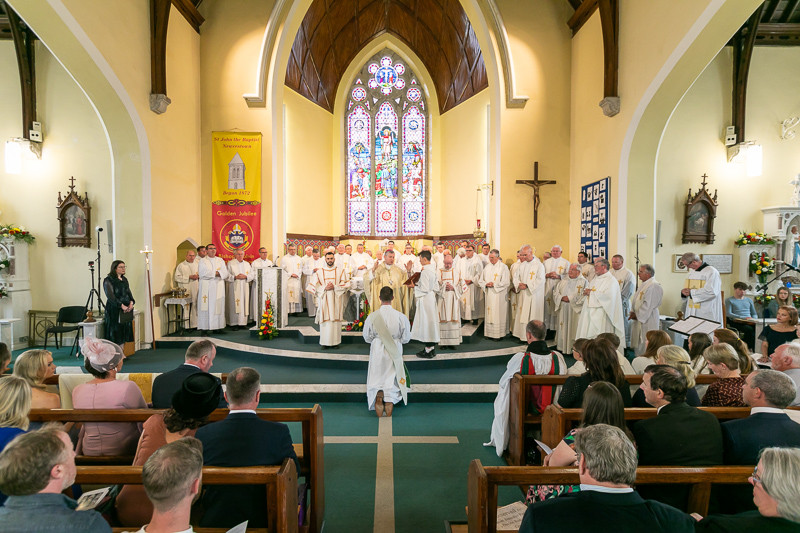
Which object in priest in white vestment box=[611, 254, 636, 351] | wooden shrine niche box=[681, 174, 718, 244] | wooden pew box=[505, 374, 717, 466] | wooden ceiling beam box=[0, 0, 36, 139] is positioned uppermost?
wooden ceiling beam box=[0, 0, 36, 139]

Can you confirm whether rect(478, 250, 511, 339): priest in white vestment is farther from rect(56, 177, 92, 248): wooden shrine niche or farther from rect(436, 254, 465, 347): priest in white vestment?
rect(56, 177, 92, 248): wooden shrine niche

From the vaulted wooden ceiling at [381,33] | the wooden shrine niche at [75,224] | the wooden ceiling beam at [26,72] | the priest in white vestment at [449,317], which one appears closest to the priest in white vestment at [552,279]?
the priest in white vestment at [449,317]

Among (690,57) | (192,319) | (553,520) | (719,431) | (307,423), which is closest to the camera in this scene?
(553,520)

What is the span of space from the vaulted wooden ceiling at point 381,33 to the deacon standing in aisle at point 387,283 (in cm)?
742

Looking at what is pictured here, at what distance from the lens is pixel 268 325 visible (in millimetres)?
8555

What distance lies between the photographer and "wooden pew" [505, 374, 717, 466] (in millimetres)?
3934

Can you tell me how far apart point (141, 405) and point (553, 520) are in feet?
9.52

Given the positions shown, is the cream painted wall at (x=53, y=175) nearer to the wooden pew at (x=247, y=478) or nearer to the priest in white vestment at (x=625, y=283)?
the wooden pew at (x=247, y=478)

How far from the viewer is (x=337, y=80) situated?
15.5m

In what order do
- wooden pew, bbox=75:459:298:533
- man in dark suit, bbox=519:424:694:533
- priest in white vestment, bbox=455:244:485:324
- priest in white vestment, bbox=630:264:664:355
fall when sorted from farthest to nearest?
priest in white vestment, bbox=455:244:485:324 < priest in white vestment, bbox=630:264:664:355 < wooden pew, bbox=75:459:298:533 < man in dark suit, bbox=519:424:694:533

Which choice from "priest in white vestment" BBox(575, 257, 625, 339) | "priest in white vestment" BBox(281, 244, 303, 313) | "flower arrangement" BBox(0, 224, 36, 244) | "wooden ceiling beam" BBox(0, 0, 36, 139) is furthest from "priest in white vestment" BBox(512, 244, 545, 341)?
"wooden ceiling beam" BBox(0, 0, 36, 139)

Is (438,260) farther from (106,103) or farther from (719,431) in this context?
(719,431)

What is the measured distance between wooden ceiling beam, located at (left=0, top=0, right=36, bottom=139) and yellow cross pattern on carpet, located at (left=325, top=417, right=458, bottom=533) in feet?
31.0

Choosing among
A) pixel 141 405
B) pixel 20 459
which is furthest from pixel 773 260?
pixel 20 459
